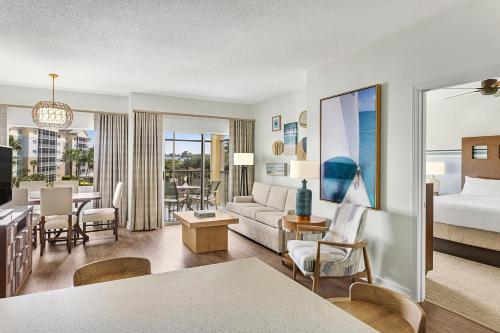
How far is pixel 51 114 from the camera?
15.0 feet

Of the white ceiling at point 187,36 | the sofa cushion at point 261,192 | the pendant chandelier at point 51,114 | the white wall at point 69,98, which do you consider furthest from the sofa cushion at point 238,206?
the pendant chandelier at point 51,114

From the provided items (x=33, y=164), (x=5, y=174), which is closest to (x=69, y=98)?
(x=33, y=164)

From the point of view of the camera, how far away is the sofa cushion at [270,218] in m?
4.39

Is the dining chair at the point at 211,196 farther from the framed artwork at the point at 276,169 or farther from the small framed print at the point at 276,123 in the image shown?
the small framed print at the point at 276,123

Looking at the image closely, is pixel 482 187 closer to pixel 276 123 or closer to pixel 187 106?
pixel 276 123

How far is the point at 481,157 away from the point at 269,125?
3.95 m

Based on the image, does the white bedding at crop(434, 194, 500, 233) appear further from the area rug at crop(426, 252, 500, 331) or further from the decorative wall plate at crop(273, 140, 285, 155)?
the decorative wall plate at crop(273, 140, 285, 155)

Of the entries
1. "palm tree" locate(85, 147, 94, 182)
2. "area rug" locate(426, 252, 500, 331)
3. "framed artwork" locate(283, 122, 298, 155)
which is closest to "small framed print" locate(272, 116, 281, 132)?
"framed artwork" locate(283, 122, 298, 155)

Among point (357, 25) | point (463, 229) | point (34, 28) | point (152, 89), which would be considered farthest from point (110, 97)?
point (463, 229)

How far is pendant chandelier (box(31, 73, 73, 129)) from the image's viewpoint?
4.54 m

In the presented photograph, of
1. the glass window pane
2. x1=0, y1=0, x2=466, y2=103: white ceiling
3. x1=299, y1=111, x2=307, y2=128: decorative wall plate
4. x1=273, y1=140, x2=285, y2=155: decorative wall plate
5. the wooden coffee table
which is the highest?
x1=0, y1=0, x2=466, y2=103: white ceiling

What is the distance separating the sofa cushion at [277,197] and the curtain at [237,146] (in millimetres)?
1176

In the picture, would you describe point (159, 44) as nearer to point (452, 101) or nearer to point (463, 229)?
point (463, 229)

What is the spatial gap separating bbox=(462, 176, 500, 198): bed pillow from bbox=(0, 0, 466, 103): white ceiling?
3.57 meters
